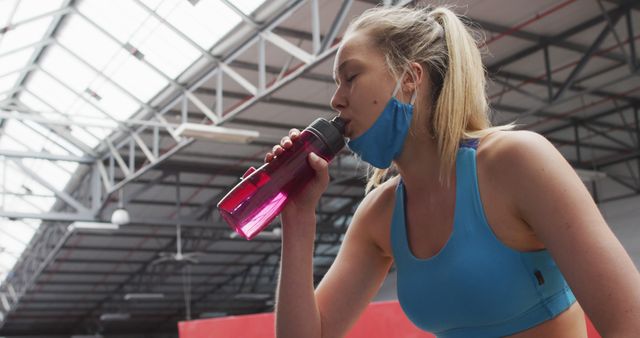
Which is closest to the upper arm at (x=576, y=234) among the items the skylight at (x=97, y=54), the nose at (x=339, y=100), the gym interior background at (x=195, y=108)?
the nose at (x=339, y=100)

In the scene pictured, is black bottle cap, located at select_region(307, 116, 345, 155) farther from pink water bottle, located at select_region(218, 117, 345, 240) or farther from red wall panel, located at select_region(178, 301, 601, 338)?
red wall panel, located at select_region(178, 301, 601, 338)

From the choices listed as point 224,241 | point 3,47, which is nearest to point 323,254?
point 224,241

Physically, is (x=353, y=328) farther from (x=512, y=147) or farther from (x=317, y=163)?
(x=512, y=147)

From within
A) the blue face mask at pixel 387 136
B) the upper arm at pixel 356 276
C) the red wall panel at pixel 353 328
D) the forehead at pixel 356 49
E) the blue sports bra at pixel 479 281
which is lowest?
the blue sports bra at pixel 479 281

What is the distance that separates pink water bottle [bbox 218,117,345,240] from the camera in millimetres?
1150

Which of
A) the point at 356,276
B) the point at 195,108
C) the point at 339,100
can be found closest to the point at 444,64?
the point at 339,100

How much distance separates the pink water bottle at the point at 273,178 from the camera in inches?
45.3

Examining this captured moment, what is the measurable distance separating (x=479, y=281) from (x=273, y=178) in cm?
34

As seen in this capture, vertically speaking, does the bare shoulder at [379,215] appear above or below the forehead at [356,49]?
below

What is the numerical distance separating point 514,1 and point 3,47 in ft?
21.7

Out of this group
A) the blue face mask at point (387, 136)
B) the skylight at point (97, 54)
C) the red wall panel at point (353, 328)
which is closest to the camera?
the blue face mask at point (387, 136)

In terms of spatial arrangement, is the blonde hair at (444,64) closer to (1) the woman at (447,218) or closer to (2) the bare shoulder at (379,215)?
Result: (1) the woman at (447,218)

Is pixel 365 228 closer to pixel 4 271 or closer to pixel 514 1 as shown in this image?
pixel 514 1

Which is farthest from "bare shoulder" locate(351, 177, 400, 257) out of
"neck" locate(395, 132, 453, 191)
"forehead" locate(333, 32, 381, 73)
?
"forehead" locate(333, 32, 381, 73)
